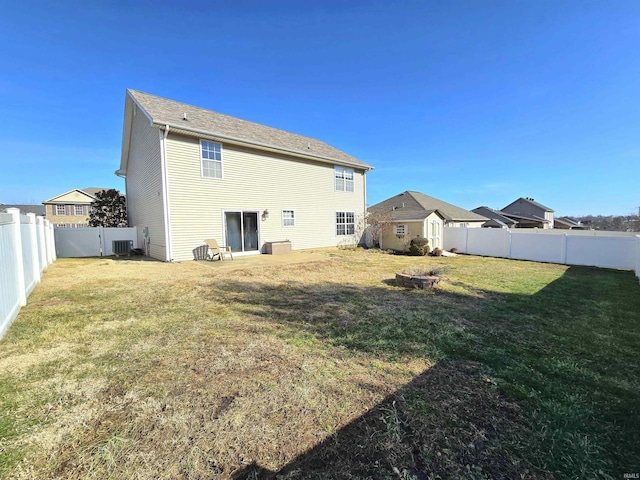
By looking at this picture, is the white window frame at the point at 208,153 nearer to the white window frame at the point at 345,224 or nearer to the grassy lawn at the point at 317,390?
the grassy lawn at the point at 317,390

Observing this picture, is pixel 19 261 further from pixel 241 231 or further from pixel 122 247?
pixel 122 247

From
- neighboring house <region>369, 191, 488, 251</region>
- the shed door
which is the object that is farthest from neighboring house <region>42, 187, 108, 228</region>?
the shed door

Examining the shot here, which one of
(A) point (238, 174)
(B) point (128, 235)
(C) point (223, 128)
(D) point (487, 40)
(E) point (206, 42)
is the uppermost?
(E) point (206, 42)

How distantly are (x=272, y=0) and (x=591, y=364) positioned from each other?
13.3m

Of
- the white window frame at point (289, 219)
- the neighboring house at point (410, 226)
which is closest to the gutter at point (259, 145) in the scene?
the white window frame at point (289, 219)

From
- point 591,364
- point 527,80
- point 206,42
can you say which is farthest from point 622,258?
point 206,42

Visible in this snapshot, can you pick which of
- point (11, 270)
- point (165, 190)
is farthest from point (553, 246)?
point (11, 270)

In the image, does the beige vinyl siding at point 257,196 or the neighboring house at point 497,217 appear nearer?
the beige vinyl siding at point 257,196

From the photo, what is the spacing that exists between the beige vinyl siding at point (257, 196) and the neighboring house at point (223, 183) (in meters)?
0.04

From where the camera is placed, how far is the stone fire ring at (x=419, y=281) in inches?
272

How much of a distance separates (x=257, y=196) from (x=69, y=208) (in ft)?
126

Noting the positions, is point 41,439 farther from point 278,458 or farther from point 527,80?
point 527,80

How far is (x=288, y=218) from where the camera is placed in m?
15.0

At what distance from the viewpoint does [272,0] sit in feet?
32.5
